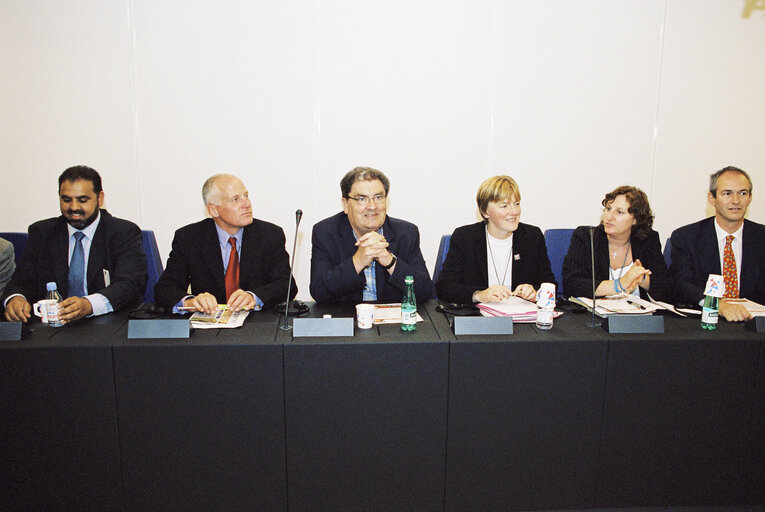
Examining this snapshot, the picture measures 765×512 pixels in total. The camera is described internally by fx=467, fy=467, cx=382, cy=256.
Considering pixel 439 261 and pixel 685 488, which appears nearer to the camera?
pixel 685 488

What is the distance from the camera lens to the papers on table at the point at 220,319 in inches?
64.0

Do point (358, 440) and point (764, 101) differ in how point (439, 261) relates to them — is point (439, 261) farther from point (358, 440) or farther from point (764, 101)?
point (764, 101)

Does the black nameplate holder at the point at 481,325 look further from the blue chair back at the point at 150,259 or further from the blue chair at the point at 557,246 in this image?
the blue chair back at the point at 150,259

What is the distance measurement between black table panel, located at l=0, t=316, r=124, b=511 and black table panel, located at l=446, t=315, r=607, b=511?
110 centimetres

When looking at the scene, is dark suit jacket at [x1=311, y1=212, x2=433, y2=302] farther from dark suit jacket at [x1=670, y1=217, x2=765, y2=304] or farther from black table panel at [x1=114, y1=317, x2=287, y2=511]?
dark suit jacket at [x1=670, y1=217, x2=765, y2=304]

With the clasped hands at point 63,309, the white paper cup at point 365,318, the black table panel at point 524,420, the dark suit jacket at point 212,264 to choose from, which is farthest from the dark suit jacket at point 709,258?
the clasped hands at point 63,309

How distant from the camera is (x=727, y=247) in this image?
228cm

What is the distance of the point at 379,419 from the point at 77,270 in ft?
5.16

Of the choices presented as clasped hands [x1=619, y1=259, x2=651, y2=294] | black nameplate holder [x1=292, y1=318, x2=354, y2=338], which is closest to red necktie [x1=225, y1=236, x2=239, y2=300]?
black nameplate holder [x1=292, y1=318, x2=354, y2=338]

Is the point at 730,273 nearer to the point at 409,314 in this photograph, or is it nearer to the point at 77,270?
the point at 409,314

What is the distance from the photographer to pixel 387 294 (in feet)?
7.31

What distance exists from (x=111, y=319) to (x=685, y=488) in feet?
7.06

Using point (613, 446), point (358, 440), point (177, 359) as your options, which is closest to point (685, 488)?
point (613, 446)

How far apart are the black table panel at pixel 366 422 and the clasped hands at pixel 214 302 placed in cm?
40
